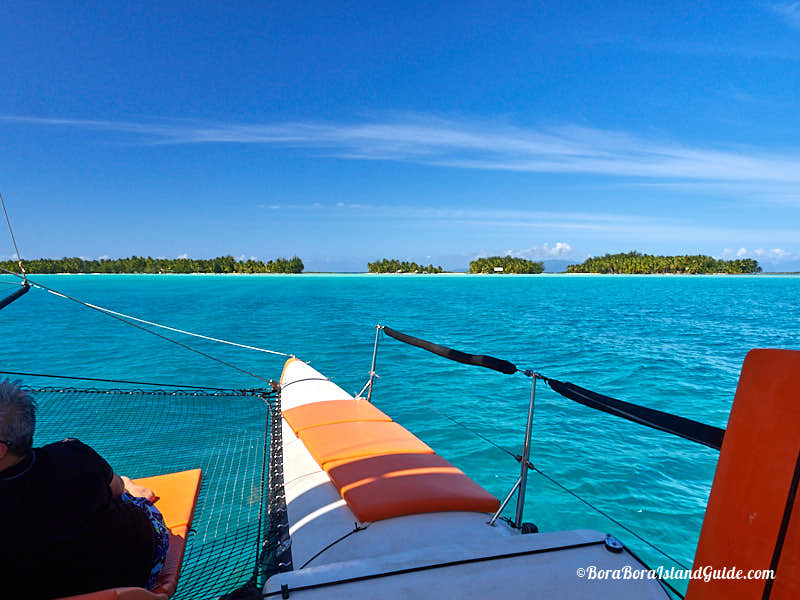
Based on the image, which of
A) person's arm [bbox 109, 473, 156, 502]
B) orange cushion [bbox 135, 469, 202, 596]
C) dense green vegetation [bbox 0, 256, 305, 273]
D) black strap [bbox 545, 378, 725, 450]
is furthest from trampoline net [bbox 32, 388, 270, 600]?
dense green vegetation [bbox 0, 256, 305, 273]

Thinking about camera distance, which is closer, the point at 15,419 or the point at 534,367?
the point at 15,419

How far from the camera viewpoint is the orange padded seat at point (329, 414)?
329 cm

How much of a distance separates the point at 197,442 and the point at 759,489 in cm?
591

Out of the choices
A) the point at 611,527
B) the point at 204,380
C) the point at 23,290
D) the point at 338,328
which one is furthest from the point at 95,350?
the point at 611,527

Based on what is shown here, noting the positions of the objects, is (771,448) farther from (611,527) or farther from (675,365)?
(675,365)

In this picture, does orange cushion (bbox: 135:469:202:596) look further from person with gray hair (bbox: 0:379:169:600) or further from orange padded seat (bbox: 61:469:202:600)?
person with gray hair (bbox: 0:379:169:600)

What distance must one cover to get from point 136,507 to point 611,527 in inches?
165

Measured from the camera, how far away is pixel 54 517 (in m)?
1.40

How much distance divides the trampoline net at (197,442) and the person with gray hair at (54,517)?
0.81m

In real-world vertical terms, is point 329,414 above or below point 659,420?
below

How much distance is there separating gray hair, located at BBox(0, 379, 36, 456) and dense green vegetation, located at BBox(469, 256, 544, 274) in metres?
154

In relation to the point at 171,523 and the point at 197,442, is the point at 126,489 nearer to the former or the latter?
the point at 171,523

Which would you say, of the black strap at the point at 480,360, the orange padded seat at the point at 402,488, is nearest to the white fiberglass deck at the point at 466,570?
the orange padded seat at the point at 402,488

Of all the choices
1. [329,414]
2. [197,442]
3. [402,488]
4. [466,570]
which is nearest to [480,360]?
[402,488]
